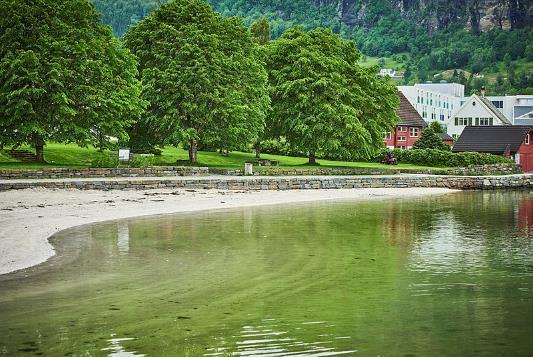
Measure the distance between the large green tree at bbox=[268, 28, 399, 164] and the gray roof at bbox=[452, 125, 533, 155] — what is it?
2398 cm

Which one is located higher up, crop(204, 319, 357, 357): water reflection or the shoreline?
the shoreline

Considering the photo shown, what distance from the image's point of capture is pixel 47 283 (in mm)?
18984

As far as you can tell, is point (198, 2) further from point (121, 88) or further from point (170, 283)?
point (170, 283)

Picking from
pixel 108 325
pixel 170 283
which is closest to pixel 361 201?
pixel 170 283

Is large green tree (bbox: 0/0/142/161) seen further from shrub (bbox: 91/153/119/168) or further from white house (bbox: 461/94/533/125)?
white house (bbox: 461/94/533/125)

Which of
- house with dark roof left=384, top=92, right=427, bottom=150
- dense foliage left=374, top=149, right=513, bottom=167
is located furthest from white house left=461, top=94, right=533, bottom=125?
dense foliage left=374, top=149, right=513, bottom=167

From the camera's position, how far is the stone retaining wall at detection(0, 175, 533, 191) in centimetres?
4588

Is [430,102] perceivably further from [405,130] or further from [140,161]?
[140,161]

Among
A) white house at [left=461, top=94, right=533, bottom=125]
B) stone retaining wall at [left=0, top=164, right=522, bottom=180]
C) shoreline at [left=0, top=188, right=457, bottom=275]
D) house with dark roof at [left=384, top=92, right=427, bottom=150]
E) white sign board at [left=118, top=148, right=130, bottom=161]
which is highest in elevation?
white house at [left=461, top=94, right=533, bottom=125]

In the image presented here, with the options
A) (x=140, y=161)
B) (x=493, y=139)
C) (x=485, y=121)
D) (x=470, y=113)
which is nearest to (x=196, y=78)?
(x=140, y=161)

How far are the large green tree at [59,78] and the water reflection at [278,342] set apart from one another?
40291 millimetres

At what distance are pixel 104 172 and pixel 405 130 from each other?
267 ft

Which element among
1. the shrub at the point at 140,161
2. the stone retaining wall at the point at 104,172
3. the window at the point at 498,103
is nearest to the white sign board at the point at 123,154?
the stone retaining wall at the point at 104,172

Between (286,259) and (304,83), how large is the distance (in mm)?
46798
